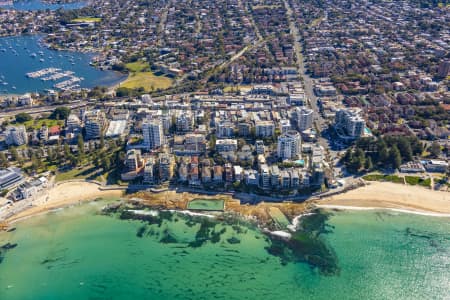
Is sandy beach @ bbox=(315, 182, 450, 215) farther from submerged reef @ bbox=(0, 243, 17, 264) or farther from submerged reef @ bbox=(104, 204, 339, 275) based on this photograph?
submerged reef @ bbox=(0, 243, 17, 264)

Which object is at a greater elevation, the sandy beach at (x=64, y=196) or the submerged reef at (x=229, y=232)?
the sandy beach at (x=64, y=196)

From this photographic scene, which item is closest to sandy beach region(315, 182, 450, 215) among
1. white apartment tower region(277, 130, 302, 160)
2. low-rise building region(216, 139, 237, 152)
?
white apartment tower region(277, 130, 302, 160)

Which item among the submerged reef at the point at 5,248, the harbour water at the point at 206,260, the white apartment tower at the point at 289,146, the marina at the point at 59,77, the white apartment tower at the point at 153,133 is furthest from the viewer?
the marina at the point at 59,77

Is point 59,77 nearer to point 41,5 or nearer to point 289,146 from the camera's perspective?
point 289,146

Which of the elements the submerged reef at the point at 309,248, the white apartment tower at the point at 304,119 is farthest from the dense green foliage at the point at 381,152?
the submerged reef at the point at 309,248

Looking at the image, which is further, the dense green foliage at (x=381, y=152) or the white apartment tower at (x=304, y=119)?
the white apartment tower at (x=304, y=119)

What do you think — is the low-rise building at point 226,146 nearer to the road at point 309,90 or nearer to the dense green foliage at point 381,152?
the road at point 309,90

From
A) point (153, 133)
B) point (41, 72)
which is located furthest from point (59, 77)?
point (153, 133)

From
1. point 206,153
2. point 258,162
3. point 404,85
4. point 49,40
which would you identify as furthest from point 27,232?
point 49,40
